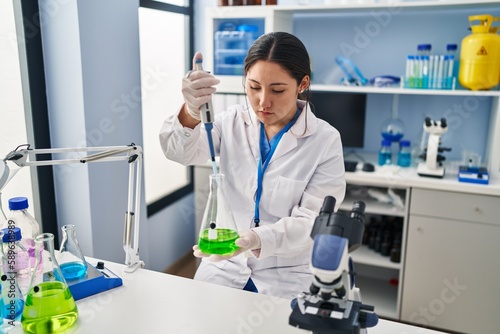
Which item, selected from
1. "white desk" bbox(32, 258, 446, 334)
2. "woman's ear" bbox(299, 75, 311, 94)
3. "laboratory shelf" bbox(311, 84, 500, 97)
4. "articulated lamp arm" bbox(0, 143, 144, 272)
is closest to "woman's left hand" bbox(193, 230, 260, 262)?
"white desk" bbox(32, 258, 446, 334)

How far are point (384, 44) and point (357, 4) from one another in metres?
0.46

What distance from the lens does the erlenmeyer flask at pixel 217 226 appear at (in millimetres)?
1167

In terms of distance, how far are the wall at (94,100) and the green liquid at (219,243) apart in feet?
3.84

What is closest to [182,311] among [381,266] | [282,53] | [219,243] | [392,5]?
[219,243]

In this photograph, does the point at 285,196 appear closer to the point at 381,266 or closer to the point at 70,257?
the point at 70,257

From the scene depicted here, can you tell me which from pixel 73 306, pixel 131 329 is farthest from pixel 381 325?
pixel 73 306

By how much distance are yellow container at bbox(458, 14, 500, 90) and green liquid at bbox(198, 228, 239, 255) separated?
1885 mm

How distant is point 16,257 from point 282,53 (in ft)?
3.18

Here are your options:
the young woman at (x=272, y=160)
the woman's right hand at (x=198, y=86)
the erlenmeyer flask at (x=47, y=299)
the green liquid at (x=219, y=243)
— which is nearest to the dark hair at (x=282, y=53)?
the young woman at (x=272, y=160)

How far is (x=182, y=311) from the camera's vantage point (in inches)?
47.8

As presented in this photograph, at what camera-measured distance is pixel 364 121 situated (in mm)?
2881

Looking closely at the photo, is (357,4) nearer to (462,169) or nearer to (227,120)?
(462,169)

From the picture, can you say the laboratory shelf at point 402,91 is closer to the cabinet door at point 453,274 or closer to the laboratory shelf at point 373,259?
the cabinet door at point 453,274

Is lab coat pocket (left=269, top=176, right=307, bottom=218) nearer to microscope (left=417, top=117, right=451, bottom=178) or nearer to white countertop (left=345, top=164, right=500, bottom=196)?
white countertop (left=345, top=164, right=500, bottom=196)
